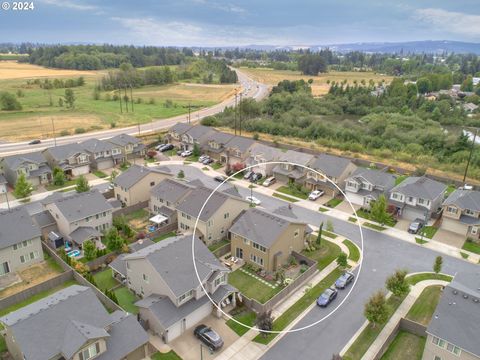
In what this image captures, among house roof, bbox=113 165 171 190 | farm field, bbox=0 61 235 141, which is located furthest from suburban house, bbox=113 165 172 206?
farm field, bbox=0 61 235 141

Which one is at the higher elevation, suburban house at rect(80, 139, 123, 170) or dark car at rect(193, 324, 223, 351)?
suburban house at rect(80, 139, 123, 170)

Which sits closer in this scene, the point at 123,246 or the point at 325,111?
the point at 123,246

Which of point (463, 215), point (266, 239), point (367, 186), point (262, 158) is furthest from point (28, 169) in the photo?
point (463, 215)

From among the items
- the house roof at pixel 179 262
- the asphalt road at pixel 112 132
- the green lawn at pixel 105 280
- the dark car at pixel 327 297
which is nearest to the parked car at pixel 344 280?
the dark car at pixel 327 297

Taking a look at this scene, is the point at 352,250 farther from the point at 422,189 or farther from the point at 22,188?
the point at 22,188

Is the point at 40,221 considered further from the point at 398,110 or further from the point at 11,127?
the point at 398,110

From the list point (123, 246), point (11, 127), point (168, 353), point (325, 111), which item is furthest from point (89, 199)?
point (325, 111)

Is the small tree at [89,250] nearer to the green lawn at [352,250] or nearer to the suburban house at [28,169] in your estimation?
the green lawn at [352,250]

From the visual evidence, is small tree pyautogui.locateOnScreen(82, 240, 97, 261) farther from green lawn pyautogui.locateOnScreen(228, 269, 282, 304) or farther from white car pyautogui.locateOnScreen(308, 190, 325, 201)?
white car pyautogui.locateOnScreen(308, 190, 325, 201)
